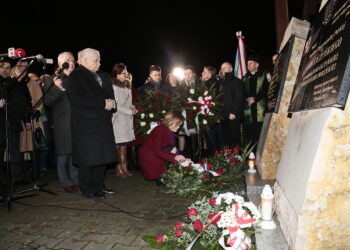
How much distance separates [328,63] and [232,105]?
4642 mm

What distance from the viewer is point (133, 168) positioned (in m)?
7.34

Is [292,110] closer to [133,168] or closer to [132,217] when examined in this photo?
[132,217]

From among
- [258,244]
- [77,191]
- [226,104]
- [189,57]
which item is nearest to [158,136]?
[77,191]

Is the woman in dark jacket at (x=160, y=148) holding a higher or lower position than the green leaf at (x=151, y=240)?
higher

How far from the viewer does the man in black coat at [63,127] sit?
5207 millimetres

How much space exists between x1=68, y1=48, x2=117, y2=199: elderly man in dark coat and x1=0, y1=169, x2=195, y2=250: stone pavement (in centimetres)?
52

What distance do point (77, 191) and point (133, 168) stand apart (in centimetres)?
214

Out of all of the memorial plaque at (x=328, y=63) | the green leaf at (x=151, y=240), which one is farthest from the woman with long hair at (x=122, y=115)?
the memorial plaque at (x=328, y=63)

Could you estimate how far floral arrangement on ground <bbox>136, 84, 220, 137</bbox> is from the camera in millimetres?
6371

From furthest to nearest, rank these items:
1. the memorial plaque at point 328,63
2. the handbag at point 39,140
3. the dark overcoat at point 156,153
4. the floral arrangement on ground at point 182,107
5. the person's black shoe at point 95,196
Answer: the floral arrangement on ground at point 182,107, the handbag at point 39,140, the dark overcoat at point 156,153, the person's black shoe at point 95,196, the memorial plaque at point 328,63

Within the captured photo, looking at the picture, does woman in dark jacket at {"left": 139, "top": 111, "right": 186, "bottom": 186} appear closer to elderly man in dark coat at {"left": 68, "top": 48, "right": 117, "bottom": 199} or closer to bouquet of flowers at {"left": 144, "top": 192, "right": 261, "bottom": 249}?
elderly man in dark coat at {"left": 68, "top": 48, "right": 117, "bottom": 199}

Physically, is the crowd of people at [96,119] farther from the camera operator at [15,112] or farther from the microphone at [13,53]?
the microphone at [13,53]

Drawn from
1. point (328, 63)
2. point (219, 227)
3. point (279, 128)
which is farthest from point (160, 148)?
point (328, 63)

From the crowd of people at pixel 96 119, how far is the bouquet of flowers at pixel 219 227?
2.08 m
